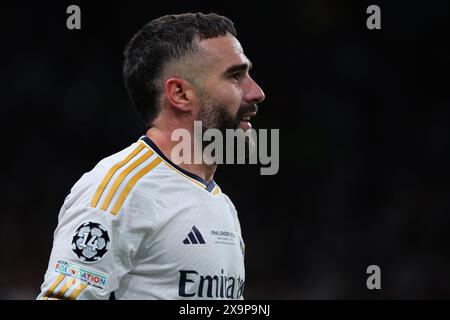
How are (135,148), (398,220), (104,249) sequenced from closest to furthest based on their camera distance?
(104,249) < (135,148) < (398,220)

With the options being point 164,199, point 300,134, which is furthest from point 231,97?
point 300,134

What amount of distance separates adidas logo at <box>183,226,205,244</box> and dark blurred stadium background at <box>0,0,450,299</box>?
5546 mm

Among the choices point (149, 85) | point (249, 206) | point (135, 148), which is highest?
point (149, 85)

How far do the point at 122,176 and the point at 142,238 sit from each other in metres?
0.26

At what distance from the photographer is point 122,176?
2814mm

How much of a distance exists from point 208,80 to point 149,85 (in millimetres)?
255

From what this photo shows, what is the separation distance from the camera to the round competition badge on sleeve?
102 inches

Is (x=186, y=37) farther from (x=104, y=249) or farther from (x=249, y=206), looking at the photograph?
(x=249, y=206)

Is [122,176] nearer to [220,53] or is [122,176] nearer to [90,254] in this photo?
[90,254]

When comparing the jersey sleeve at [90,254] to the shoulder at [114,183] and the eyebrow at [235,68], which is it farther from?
the eyebrow at [235,68]

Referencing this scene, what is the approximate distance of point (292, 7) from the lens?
1086cm

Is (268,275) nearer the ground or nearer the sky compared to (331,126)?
nearer the ground

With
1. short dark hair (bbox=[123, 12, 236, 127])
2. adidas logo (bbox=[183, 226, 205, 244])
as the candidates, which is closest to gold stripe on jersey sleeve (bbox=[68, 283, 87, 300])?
adidas logo (bbox=[183, 226, 205, 244])

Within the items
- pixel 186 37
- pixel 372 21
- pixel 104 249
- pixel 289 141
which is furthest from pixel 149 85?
Result: pixel 372 21
